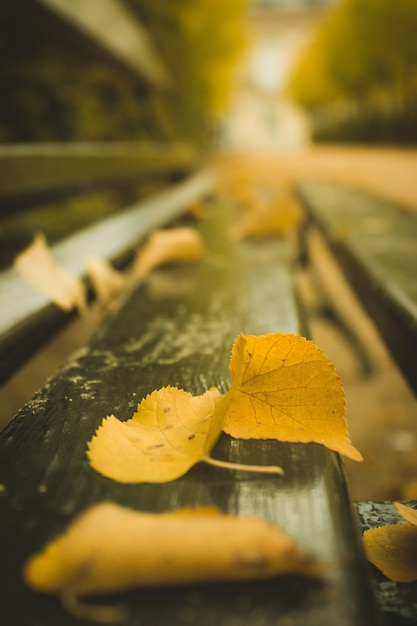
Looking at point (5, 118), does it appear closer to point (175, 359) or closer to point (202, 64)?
point (175, 359)

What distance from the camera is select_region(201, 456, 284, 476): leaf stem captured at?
32 cm

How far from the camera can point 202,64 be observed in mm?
11688

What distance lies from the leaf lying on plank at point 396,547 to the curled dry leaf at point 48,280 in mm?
511

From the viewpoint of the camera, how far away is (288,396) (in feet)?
1.32

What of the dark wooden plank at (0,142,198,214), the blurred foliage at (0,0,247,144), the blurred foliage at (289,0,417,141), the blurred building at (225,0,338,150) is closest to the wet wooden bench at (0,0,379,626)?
the dark wooden plank at (0,142,198,214)

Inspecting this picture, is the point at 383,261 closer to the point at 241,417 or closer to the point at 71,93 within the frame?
the point at 241,417

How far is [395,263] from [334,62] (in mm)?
24194

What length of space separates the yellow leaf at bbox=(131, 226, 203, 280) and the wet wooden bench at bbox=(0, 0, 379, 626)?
0.24 m

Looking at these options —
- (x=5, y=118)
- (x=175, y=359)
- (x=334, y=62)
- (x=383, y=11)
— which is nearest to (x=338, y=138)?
(x=334, y=62)

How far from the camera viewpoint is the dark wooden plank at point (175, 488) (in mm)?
231

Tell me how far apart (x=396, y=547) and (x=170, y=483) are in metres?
0.19

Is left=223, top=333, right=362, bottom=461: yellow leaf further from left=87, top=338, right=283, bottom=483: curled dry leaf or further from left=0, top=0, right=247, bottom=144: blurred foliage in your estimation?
left=0, top=0, right=247, bottom=144: blurred foliage

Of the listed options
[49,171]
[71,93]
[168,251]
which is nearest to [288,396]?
[168,251]

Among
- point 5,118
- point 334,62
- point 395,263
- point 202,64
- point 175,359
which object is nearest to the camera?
point 175,359
